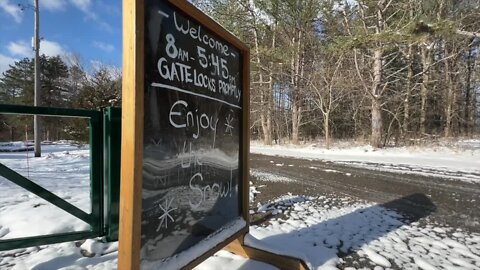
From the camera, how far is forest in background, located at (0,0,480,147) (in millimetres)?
13852

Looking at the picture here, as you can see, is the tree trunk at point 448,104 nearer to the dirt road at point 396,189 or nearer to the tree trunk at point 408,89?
the tree trunk at point 408,89

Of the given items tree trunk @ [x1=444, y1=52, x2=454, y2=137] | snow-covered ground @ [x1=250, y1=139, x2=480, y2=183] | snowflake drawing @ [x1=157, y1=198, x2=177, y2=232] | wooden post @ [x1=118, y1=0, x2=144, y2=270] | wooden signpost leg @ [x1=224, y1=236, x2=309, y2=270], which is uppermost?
tree trunk @ [x1=444, y1=52, x2=454, y2=137]

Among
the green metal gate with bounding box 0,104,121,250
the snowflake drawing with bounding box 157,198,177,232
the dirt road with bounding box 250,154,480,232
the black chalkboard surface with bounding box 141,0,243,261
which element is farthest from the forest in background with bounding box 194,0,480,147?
the snowflake drawing with bounding box 157,198,177,232

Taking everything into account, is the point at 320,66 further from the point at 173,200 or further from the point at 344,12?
the point at 173,200

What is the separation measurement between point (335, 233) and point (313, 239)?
0.37 meters

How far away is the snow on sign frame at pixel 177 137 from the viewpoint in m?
1.62

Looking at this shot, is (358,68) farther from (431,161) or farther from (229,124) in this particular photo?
(229,124)

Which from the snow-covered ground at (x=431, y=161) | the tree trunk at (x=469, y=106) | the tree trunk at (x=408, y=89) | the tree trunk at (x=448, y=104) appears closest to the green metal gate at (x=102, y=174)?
the snow-covered ground at (x=431, y=161)

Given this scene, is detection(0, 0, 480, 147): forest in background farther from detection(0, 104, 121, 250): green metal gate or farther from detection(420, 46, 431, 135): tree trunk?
detection(0, 104, 121, 250): green metal gate

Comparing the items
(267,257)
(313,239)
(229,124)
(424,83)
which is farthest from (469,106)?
(229,124)

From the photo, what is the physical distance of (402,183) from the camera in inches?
270

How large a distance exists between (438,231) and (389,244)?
891 millimetres

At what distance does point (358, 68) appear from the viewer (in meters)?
16.3

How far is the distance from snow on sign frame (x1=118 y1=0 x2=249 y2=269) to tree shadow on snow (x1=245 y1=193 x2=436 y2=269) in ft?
2.13
